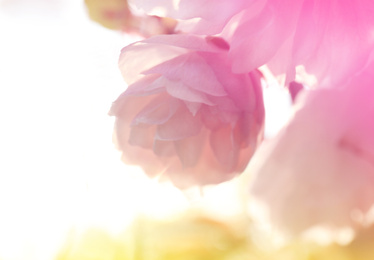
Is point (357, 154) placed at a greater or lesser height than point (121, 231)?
greater

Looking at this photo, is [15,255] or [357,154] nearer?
[357,154]

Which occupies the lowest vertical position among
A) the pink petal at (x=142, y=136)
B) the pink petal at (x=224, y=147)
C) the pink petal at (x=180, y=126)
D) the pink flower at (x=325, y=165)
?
the pink flower at (x=325, y=165)

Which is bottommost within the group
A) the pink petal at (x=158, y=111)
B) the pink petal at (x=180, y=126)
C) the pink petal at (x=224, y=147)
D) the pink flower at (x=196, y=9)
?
the pink petal at (x=224, y=147)

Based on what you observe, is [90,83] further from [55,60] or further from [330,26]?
[330,26]

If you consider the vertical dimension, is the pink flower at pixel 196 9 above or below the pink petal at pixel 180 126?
above

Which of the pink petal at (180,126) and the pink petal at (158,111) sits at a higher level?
the pink petal at (158,111)

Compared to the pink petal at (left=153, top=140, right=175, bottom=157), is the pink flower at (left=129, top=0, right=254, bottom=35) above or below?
above

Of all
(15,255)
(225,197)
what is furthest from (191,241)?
(15,255)
